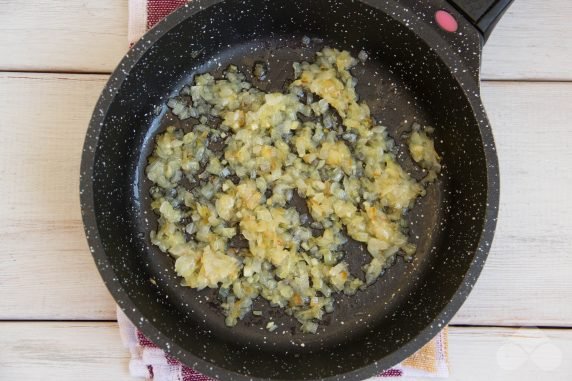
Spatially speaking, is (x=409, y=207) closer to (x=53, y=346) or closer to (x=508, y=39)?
(x=508, y=39)

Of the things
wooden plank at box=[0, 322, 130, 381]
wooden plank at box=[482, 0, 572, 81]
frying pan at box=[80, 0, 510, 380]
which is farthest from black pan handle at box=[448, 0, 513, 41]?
wooden plank at box=[0, 322, 130, 381]

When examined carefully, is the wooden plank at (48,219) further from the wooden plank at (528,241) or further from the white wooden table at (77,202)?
the wooden plank at (528,241)

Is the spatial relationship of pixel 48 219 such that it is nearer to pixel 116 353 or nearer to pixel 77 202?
pixel 77 202

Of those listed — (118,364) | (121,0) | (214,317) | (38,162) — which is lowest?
(118,364)

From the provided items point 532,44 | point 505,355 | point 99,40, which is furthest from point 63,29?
point 505,355

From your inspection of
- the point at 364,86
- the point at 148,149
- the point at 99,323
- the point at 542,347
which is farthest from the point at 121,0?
the point at 542,347

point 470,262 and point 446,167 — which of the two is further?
point 446,167

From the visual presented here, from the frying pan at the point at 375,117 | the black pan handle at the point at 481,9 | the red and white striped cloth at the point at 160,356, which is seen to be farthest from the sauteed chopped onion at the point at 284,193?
the black pan handle at the point at 481,9
